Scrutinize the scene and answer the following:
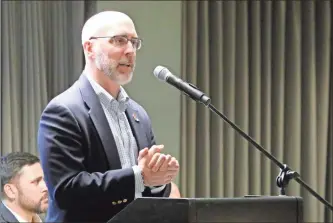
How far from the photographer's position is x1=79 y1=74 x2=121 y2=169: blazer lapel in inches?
67.2

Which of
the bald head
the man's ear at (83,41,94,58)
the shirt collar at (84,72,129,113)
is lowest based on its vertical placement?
the shirt collar at (84,72,129,113)

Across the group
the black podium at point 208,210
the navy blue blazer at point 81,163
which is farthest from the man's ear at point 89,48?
the black podium at point 208,210

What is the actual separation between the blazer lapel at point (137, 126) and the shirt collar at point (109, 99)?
34 mm

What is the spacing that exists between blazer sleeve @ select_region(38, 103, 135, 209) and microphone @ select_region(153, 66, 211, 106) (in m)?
0.26

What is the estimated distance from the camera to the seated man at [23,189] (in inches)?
86.4

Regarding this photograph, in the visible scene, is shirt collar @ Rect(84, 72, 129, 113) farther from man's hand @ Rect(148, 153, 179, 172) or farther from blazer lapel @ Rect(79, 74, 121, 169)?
man's hand @ Rect(148, 153, 179, 172)

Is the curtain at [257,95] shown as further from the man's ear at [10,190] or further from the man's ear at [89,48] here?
the man's ear at [89,48]

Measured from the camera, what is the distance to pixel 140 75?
3.32m

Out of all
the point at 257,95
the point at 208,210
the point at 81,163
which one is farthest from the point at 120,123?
the point at 257,95

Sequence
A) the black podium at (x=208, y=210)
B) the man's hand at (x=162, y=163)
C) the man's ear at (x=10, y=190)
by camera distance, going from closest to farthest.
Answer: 1. the black podium at (x=208, y=210)
2. the man's hand at (x=162, y=163)
3. the man's ear at (x=10, y=190)

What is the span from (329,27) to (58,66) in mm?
1629

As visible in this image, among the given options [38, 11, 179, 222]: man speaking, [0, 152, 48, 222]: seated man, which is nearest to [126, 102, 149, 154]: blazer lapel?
[38, 11, 179, 222]: man speaking

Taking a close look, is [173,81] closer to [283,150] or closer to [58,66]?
[58,66]

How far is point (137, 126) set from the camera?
187 centimetres
